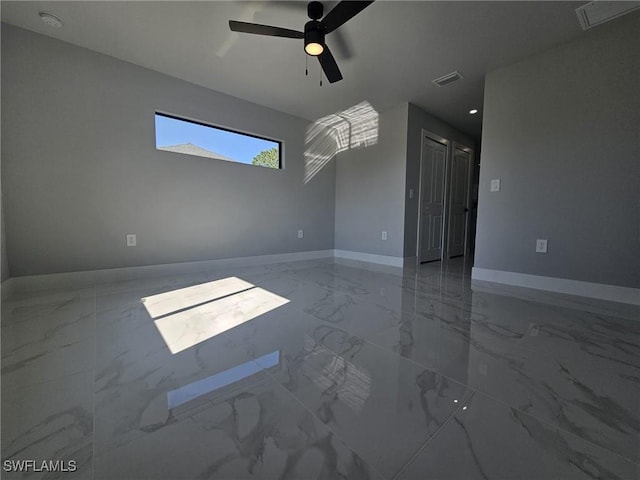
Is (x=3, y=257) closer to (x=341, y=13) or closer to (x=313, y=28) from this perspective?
(x=313, y=28)

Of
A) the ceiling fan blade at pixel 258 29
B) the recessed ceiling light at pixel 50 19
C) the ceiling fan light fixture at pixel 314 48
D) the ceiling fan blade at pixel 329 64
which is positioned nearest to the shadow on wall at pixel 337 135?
the ceiling fan blade at pixel 329 64

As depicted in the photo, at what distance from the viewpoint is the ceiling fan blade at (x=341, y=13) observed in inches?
65.1

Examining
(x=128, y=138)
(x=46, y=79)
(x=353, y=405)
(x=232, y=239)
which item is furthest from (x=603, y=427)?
(x=46, y=79)

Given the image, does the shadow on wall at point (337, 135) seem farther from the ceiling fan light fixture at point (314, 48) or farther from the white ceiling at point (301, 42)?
the ceiling fan light fixture at point (314, 48)

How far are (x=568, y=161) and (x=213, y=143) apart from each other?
12.5 ft

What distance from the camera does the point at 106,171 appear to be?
261 cm

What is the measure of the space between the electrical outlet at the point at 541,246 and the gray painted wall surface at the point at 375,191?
1554mm

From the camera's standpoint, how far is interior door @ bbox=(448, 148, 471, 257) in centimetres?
471

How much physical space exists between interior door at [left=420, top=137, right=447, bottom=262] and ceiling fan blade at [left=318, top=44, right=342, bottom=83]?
2.17 metres

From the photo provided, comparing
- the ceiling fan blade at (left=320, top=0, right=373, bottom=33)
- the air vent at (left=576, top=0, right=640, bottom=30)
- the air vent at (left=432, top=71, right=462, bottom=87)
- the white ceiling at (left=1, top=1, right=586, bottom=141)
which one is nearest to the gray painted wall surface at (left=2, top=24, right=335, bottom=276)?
the white ceiling at (left=1, top=1, right=586, bottom=141)

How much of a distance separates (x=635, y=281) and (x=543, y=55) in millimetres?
2175

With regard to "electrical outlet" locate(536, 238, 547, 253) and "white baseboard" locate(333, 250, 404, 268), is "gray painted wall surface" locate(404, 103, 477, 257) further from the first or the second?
"electrical outlet" locate(536, 238, 547, 253)

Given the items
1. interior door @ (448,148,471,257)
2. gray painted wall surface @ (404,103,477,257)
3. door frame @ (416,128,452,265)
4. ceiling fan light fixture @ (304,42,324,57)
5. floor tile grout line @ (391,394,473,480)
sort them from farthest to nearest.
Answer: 1. interior door @ (448,148,471,257)
2. door frame @ (416,128,452,265)
3. gray painted wall surface @ (404,103,477,257)
4. ceiling fan light fixture @ (304,42,324,57)
5. floor tile grout line @ (391,394,473,480)

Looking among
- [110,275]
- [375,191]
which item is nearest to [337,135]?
[375,191]
